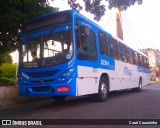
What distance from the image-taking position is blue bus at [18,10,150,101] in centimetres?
873

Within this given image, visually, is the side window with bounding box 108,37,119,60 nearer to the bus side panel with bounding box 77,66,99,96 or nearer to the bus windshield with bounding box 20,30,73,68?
the bus side panel with bounding box 77,66,99,96

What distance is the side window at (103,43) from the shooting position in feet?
36.6

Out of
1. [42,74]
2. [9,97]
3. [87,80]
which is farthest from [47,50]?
[9,97]

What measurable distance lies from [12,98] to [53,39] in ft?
13.2

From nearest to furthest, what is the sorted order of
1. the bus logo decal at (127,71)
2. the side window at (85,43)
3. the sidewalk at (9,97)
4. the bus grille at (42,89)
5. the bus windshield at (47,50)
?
the bus windshield at (47,50)
the bus grille at (42,89)
the side window at (85,43)
the sidewalk at (9,97)
the bus logo decal at (127,71)

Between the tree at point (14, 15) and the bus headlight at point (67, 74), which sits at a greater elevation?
the tree at point (14, 15)

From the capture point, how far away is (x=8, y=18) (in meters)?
10.7

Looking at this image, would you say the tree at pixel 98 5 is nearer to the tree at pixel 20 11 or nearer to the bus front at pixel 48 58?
the tree at pixel 20 11

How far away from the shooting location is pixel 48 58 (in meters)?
9.01

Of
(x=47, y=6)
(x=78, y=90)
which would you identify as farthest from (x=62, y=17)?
(x=47, y=6)

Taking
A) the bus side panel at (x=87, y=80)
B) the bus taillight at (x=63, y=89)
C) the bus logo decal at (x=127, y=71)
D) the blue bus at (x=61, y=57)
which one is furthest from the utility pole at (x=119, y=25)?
the bus taillight at (x=63, y=89)

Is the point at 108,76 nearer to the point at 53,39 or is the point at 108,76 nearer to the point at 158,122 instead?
the point at 53,39

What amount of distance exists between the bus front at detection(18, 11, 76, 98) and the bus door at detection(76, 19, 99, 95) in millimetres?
352

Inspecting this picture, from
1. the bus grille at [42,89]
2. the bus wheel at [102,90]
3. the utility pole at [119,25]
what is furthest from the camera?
the utility pole at [119,25]
